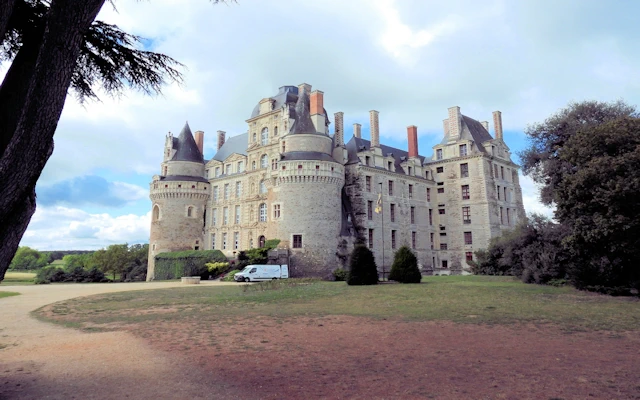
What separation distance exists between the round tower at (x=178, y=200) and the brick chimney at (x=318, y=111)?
15.1 m

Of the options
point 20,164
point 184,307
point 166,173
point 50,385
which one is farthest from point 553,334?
point 166,173

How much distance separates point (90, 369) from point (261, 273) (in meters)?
23.4

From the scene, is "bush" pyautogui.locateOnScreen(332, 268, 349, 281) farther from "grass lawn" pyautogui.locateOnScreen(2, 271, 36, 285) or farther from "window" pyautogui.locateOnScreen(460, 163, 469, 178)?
"grass lawn" pyautogui.locateOnScreen(2, 271, 36, 285)

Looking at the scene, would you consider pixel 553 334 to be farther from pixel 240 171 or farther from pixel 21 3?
pixel 240 171

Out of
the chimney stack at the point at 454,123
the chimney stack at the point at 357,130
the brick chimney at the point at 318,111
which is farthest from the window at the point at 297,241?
the chimney stack at the point at 454,123

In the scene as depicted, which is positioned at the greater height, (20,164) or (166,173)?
(166,173)

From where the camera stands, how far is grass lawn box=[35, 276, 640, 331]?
10.2 m

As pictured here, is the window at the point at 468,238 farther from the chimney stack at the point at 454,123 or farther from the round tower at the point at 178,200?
the round tower at the point at 178,200

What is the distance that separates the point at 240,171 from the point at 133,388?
37512mm

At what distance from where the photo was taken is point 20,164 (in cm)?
404

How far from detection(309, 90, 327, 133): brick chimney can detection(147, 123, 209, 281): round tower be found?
1507 cm

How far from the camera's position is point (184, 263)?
37.4 metres

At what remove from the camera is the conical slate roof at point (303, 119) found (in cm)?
3456

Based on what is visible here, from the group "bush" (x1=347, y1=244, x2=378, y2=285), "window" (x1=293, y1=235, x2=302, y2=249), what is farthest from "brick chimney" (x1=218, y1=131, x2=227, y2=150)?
"bush" (x1=347, y1=244, x2=378, y2=285)
